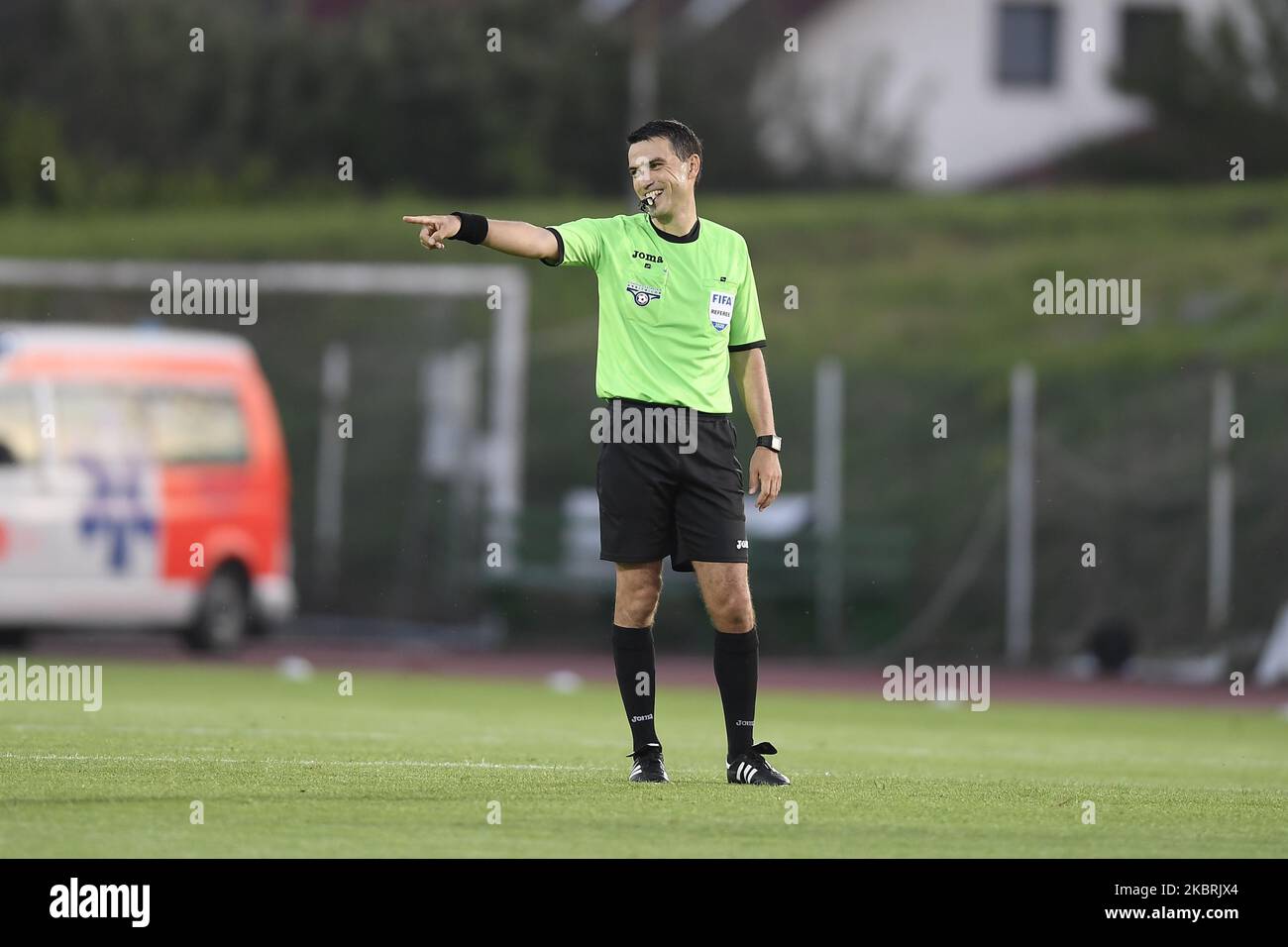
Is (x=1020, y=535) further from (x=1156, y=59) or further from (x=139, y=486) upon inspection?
(x=1156, y=59)

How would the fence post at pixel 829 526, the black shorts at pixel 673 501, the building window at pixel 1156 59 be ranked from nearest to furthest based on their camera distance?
the black shorts at pixel 673 501, the fence post at pixel 829 526, the building window at pixel 1156 59

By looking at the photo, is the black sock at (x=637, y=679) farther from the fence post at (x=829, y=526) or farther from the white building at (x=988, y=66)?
the white building at (x=988, y=66)

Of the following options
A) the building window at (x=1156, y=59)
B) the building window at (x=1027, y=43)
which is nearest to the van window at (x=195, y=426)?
the building window at (x=1156, y=59)

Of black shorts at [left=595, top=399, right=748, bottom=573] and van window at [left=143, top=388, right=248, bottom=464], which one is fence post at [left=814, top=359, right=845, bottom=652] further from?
black shorts at [left=595, top=399, right=748, bottom=573]

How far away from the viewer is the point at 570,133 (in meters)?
33.5

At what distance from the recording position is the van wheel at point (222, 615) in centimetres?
1972

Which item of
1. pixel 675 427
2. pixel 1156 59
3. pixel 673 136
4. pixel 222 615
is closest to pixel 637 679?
pixel 675 427

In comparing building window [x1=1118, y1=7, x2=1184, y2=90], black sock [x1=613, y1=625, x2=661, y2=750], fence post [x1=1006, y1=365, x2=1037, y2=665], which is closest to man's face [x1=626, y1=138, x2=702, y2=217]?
black sock [x1=613, y1=625, x2=661, y2=750]

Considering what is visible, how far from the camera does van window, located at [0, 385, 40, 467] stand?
1861 cm

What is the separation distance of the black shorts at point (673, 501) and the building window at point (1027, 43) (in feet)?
96.6

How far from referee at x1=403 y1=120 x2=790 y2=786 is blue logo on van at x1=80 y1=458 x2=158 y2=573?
11.6m

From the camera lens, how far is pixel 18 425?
18656 millimetres

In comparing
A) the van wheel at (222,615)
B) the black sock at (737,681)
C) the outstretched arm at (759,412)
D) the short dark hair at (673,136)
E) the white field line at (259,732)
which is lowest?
the white field line at (259,732)
